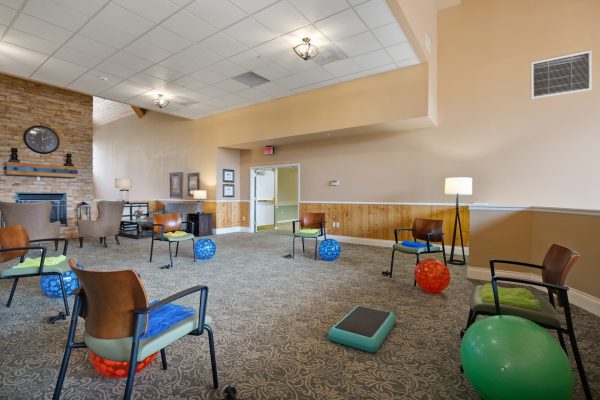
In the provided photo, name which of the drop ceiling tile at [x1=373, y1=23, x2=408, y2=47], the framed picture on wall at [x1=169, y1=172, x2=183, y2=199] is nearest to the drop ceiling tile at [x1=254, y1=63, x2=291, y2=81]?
the drop ceiling tile at [x1=373, y1=23, x2=408, y2=47]

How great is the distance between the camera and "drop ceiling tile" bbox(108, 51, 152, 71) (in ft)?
14.8

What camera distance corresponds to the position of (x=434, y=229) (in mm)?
3898

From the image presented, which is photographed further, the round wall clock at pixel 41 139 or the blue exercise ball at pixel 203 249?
the round wall clock at pixel 41 139

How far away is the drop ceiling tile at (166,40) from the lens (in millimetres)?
3865

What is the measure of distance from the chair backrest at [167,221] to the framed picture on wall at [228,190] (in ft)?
10.9

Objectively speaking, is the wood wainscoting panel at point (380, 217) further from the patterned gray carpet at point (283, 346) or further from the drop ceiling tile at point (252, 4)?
the drop ceiling tile at point (252, 4)

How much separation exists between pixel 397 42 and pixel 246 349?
4.43 m

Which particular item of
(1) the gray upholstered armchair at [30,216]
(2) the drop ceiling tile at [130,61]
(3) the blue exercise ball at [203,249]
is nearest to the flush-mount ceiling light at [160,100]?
(2) the drop ceiling tile at [130,61]

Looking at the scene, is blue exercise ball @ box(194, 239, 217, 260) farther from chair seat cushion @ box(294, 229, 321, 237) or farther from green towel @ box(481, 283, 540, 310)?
green towel @ box(481, 283, 540, 310)

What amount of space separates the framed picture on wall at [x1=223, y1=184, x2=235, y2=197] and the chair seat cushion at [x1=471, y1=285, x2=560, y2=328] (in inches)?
283

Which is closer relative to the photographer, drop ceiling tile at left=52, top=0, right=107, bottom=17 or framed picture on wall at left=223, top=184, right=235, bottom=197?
drop ceiling tile at left=52, top=0, right=107, bottom=17

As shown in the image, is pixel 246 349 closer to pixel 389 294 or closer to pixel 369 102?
pixel 389 294

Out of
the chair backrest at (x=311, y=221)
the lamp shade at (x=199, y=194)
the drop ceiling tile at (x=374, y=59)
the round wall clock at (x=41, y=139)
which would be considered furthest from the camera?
the lamp shade at (x=199, y=194)

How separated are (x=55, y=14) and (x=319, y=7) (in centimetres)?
332
